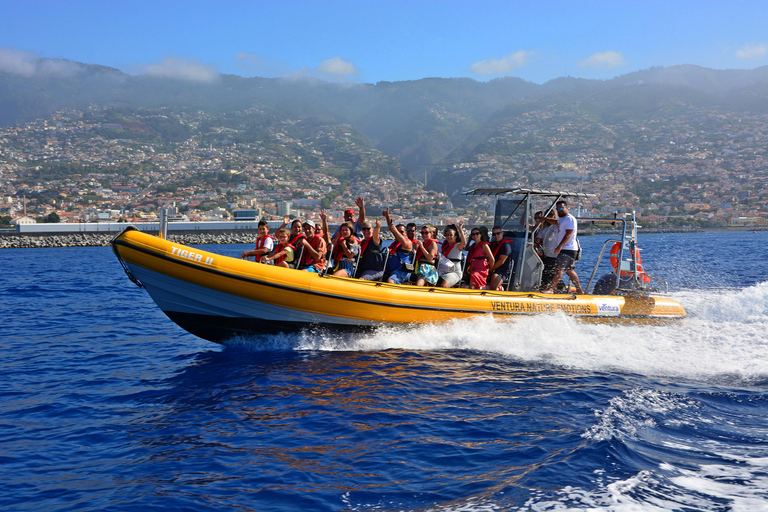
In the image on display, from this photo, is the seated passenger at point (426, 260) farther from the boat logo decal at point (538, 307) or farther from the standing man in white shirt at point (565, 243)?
the standing man in white shirt at point (565, 243)

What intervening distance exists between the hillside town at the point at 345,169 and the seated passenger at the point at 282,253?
63.0m

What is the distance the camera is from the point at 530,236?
9055 millimetres

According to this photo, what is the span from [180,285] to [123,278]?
17.2m

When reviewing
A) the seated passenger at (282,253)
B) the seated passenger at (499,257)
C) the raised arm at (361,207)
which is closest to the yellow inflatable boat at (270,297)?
the seated passenger at (499,257)

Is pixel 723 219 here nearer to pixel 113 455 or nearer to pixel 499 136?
pixel 499 136

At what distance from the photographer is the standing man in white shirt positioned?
8.77 metres

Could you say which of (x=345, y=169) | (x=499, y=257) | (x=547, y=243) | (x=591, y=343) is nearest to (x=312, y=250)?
(x=499, y=257)

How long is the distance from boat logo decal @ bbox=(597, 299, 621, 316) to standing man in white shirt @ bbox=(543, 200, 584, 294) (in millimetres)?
584

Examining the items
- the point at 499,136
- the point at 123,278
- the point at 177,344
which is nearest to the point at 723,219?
the point at 499,136

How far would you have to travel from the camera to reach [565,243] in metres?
8.82

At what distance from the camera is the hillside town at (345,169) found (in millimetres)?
85688

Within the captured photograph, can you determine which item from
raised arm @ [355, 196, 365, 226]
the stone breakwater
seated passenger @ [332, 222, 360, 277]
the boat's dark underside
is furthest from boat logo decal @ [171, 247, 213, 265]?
the stone breakwater

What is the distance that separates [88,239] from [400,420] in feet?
194

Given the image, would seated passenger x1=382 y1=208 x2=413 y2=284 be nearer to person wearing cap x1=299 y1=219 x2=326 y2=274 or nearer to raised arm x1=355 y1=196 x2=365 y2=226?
raised arm x1=355 y1=196 x2=365 y2=226
